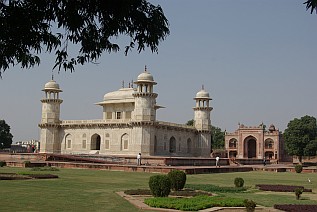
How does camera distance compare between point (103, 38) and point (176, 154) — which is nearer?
point (103, 38)

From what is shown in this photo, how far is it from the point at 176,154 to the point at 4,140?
27622 mm

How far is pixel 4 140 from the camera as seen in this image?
63844mm

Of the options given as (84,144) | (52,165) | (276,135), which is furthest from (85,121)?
(276,135)

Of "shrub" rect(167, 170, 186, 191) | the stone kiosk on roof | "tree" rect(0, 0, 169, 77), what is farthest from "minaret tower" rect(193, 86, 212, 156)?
"tree" rect(0, 0, 169, 77)

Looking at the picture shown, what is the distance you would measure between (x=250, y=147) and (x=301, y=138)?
12078 millimetres

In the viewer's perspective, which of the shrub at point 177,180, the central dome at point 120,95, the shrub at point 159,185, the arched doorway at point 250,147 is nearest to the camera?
the shrub at point 159,185

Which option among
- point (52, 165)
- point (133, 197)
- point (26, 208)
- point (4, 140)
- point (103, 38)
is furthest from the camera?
point (4, 140)

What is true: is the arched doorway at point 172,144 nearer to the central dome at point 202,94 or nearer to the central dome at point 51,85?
the central dome at point 202,94

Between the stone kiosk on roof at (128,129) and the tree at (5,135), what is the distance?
18.4 meters

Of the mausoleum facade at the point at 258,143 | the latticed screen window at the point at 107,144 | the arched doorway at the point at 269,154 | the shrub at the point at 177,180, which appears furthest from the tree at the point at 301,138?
the shrub at the point at 177,180

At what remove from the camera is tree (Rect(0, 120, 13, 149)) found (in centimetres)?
6375

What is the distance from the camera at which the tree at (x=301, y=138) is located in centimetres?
5488

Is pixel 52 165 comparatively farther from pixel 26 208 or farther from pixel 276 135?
pixel 276 135

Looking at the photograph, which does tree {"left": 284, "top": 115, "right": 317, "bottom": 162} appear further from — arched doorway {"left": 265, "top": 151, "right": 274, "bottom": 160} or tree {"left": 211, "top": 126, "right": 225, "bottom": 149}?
tree {"left": 211, "top": 126, "right": 225, "bottom": 149}
